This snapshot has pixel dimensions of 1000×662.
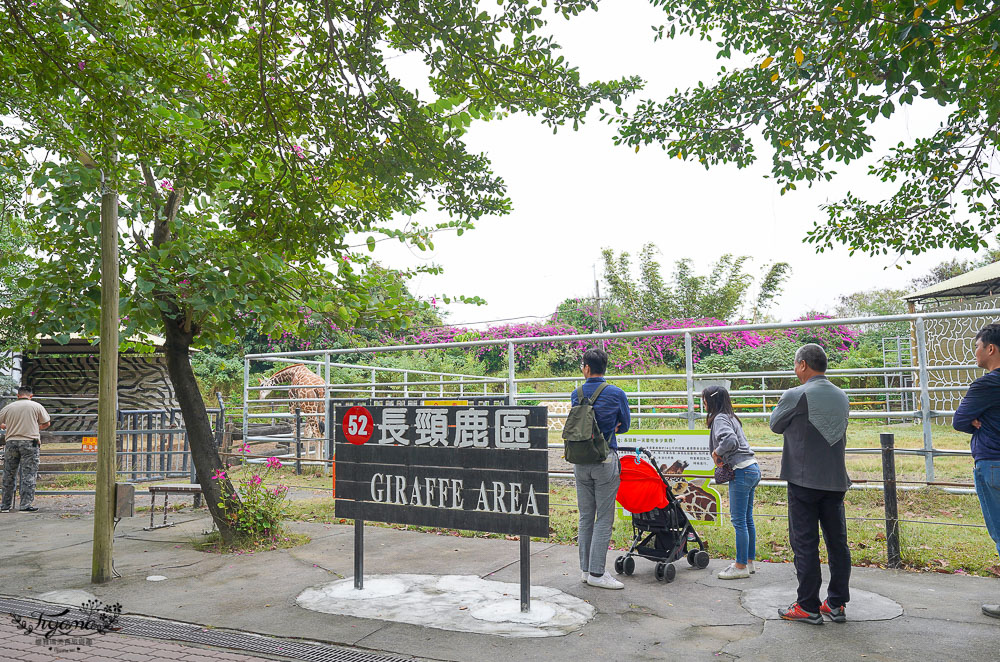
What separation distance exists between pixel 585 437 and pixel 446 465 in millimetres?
1030

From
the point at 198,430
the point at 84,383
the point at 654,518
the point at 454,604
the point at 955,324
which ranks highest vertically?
the point at 955,324

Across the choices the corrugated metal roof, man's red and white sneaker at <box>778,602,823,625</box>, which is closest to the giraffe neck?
man's red and white sneaker at <box>778,602,823,625</box>

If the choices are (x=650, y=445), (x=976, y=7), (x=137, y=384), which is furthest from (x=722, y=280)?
(x=976, y=7)

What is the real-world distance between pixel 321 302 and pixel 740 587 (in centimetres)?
431

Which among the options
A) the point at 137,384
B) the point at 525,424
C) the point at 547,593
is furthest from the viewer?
the point at 137,384

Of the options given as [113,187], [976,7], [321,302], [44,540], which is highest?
[976,7]

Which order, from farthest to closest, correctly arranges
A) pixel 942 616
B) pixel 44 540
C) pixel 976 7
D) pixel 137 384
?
pixel 137 384
pixel 44 540
pixel 942 616
pixel 976 7

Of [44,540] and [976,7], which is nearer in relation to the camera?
[976,7]

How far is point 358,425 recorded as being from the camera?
564 cm

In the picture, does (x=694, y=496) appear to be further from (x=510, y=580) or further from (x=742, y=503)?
→ (x=510, y=580)

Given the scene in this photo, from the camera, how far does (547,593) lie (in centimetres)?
526

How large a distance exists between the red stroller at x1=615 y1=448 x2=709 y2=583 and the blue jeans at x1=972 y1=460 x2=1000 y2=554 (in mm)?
2059

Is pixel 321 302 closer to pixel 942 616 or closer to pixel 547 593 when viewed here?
pixel 547 593

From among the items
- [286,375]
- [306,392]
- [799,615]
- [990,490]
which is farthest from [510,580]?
[286,375]
